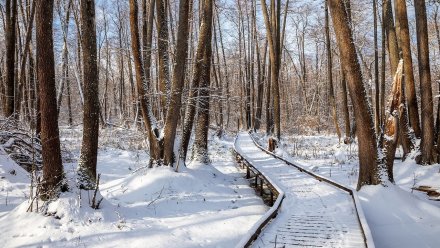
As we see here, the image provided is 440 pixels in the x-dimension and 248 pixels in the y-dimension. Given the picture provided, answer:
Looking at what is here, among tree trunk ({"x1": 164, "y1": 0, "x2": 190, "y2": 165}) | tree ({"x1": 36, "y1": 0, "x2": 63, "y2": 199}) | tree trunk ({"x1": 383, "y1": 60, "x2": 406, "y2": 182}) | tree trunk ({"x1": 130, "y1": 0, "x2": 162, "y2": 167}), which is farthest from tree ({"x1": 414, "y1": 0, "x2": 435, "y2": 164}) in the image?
tree ({"x1": 36, "y1": 0, "x2": 63, "y2": 199})

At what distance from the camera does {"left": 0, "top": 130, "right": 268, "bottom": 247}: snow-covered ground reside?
585 cm

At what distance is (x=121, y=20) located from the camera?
33594mm

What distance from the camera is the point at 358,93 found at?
7926 mm

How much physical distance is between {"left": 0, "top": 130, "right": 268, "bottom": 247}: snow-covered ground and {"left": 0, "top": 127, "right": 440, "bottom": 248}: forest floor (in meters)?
0.01

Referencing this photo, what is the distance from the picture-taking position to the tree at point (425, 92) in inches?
419

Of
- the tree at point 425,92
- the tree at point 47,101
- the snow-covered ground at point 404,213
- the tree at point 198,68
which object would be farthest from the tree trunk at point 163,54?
the tree at point 425,92

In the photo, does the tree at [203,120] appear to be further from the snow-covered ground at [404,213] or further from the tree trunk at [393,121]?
the tree trunk at [393,121]

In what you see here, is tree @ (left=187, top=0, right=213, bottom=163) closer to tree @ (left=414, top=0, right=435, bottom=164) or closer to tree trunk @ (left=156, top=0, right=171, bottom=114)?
tree trunk @ (left=156, top=0, right=171, bottom=114)

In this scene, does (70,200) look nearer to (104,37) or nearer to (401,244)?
(401,244)

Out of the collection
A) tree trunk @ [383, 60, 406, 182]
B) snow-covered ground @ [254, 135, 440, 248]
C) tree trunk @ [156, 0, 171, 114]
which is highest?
tree trunk @ [156, 0, 171, 114]

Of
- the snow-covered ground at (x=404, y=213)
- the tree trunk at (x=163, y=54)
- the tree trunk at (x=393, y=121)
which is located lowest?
the snow-covered ground at (x=404, y=213)

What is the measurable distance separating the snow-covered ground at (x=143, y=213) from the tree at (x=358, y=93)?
266 centimetres

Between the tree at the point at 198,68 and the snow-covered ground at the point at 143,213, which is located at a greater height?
the tree at the point at 198,68

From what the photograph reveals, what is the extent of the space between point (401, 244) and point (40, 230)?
5.80 m
